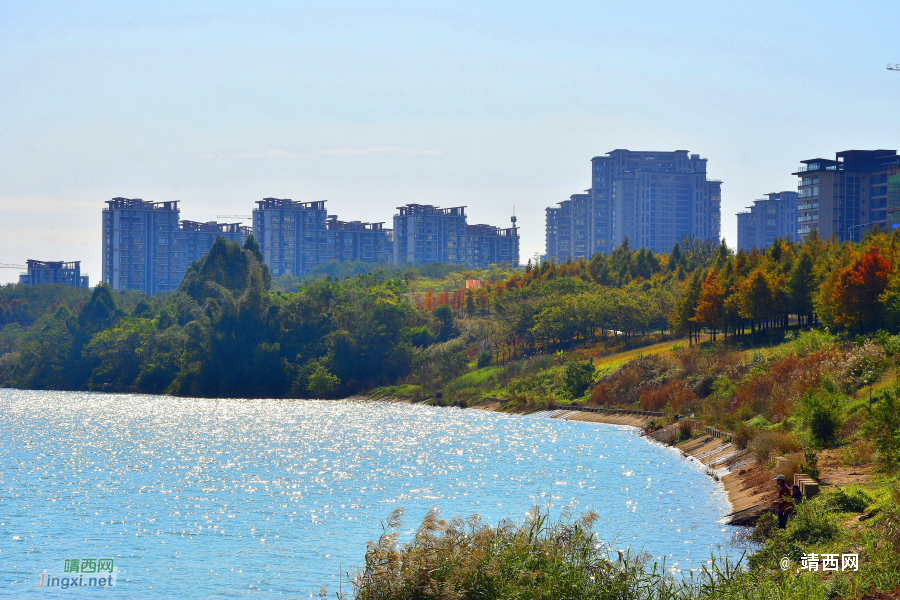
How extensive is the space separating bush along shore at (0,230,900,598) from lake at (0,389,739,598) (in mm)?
3161

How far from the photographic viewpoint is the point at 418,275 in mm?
160375

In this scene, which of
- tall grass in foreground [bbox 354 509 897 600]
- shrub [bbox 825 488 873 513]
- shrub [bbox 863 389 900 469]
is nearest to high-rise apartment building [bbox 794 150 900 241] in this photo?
shrub [bbox 863 389 900 469]

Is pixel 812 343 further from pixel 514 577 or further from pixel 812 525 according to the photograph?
pixel 514 577

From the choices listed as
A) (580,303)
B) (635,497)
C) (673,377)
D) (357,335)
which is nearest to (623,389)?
(673,377)

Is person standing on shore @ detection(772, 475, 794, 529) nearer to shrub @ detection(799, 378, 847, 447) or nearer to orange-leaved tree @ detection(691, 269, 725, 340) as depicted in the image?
shrub @ detection(799, 378, 847, 447)

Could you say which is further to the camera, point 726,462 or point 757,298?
point 757,298

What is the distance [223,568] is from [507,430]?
33194 mm

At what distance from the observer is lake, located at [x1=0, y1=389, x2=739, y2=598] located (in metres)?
24.3

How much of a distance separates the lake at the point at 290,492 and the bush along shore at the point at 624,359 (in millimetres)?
3161

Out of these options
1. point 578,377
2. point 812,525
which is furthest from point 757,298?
point 812,525

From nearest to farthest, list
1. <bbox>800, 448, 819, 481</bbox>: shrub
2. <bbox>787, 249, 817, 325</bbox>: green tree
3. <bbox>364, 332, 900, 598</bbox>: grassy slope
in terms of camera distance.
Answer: <bbox>364, 332, 900, 598</bbox>: grassy slope < <bbox>800, 448, 819, 481</bbox>: shrub < <bbox>787, 249, 817, 325</bbox>: green tree

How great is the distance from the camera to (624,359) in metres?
71.9

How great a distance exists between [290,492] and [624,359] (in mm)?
41553

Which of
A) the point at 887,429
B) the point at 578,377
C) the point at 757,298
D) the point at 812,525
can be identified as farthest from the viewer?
the point at 578,377
